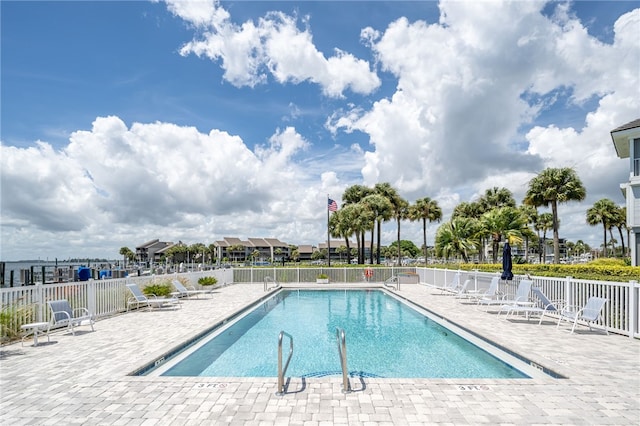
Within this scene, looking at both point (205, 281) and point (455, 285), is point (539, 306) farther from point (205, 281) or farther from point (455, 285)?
point (205, 281)

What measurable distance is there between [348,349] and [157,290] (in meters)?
7.77

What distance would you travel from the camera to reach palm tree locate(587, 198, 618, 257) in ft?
148

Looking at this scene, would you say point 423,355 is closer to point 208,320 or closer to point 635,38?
point 208,320

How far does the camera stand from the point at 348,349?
7.61 meters

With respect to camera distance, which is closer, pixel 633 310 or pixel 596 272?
pixel 633 310

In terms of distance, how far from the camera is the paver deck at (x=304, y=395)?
141 inches

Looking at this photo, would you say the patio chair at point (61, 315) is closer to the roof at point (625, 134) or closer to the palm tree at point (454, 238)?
the roof at point (625, 134)

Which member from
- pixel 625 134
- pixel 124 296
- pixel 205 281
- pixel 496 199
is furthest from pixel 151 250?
pixel 625 134

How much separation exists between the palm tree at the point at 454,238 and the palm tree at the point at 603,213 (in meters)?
29.1

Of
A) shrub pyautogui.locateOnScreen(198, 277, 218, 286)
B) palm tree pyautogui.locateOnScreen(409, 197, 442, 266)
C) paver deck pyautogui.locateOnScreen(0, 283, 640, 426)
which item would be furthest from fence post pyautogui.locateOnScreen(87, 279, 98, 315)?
palm tree pyautogui.locateOnScreen(409, 197, 442, 266)

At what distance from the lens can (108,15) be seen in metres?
11.3

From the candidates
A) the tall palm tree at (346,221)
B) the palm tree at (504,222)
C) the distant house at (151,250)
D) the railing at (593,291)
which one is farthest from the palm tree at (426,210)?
the distant house at (151,250)

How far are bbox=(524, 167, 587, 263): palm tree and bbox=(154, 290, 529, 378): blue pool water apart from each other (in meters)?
19.6

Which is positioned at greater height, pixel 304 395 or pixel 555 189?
pixel 555 189
